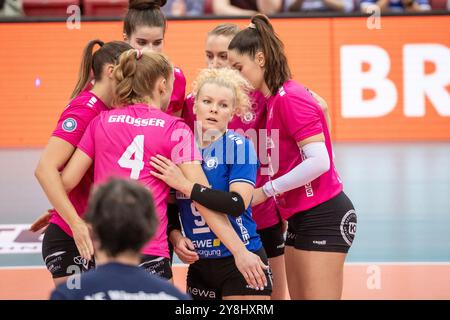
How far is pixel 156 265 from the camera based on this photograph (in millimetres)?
3484

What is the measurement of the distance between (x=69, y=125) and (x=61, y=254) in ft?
Answer: 2.20

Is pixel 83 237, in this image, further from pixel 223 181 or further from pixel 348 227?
pixel 348 227

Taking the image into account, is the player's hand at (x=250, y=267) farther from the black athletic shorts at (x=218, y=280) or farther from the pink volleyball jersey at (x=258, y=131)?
the pink volleyball jersey at (x=258, y=131)

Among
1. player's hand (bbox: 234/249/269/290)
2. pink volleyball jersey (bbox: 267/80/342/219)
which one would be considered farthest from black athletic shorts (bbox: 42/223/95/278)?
pink volleyball jersey (bbox: 267/80/342/219)

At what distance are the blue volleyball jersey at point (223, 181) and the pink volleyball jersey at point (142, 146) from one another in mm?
153

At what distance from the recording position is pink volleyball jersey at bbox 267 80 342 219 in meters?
3.90

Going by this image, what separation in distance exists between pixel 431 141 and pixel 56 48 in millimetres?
5453

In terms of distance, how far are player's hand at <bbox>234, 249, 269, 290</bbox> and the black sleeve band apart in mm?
196

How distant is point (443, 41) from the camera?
11156 millimetres

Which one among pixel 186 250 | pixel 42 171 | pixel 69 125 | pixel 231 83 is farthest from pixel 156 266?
pixel 231 83

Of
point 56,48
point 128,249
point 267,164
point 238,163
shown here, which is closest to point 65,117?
point 238,163

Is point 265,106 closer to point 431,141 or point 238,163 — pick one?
point 238,163

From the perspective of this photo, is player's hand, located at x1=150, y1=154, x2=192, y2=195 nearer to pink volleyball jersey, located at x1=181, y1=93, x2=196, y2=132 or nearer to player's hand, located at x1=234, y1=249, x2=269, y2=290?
player's hand, located at x1=234, y1=249, x2=269, y2=290

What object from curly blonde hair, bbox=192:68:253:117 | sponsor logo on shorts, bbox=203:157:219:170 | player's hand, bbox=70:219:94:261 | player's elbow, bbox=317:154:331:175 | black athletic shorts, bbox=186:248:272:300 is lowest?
black athletic shorts, bbox=186:248:272:300
